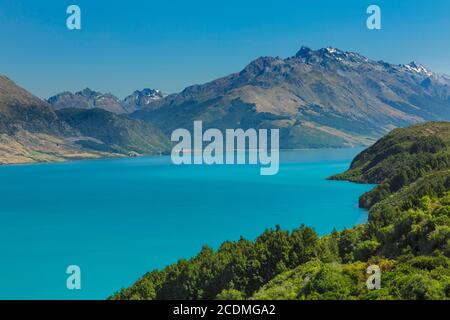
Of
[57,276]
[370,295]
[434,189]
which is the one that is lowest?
[57,276]

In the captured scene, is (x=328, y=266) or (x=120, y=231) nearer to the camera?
(x=328, y=266)

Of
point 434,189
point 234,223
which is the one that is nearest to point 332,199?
point 234,223

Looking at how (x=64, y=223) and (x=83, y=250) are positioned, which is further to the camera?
(x=64, y=223)

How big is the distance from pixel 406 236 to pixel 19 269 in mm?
74125

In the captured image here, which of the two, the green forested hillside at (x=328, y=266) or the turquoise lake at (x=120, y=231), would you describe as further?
the turquoise lake at (x=120, y=231)

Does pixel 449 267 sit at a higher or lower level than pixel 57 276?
higher

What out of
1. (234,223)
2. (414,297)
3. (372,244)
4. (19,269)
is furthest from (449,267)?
(234,223)

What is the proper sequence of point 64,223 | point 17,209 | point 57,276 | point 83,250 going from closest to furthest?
point 57,276, point 83,250, point 64,223, point 17,209

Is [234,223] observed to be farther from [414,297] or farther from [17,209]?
[414,297]

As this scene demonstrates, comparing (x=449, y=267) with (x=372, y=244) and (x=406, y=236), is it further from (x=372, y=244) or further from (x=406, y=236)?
(x=372, y=244)

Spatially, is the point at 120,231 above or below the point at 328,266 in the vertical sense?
below

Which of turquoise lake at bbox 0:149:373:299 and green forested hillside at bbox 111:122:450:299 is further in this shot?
turquoise lake at bbox 0:149:373:299
